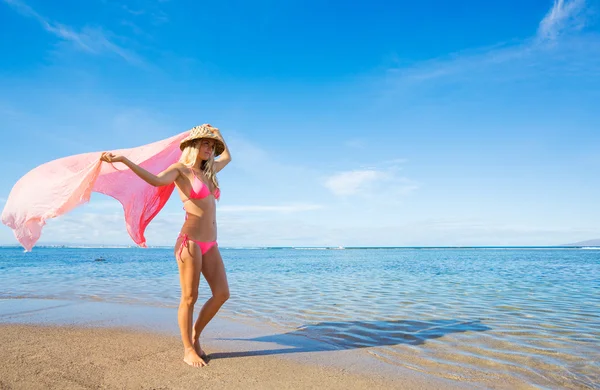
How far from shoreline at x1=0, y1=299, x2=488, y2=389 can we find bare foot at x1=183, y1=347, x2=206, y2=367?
0.23ft

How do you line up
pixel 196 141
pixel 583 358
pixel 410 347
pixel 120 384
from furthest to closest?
pixel 410 347
pixel 583 358
pixel 196 141
pixel 120 384

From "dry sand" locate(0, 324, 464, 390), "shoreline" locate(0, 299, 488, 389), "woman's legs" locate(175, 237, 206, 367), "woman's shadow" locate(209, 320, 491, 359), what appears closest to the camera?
"dry sand" locate(0, 324, 464, 390)

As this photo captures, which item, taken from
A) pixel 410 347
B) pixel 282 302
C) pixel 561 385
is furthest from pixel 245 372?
pixel 282 302

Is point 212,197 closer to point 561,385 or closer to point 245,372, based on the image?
point 245,372

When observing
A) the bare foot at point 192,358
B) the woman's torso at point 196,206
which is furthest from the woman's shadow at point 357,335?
the woman's torso at point 196,206

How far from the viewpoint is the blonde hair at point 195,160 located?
4.91 meters

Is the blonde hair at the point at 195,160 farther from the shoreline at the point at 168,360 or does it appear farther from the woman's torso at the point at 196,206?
the shoreline at the point at 168,360

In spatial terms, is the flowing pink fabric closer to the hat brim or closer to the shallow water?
the hat brim

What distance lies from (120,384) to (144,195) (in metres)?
2.48

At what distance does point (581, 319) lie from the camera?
7.97m

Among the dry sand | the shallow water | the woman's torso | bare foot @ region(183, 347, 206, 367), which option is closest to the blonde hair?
the woman's torso

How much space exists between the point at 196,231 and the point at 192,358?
1355mm

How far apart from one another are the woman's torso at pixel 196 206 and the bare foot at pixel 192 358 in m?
1.21

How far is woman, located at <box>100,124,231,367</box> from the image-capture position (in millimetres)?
4527
